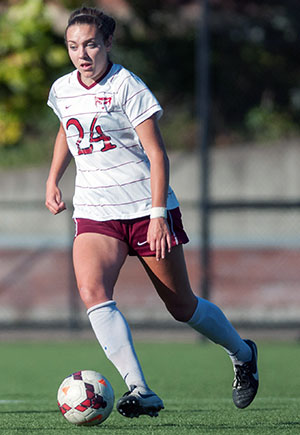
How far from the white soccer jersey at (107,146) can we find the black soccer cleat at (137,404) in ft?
3.00

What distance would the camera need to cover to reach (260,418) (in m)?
5.47

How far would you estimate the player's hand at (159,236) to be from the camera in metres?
4.95

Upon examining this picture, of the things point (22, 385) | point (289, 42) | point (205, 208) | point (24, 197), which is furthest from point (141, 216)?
point (24, 197)

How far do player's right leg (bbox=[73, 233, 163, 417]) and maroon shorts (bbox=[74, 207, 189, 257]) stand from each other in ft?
0.16

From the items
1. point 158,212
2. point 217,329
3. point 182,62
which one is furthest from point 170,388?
point 182,62

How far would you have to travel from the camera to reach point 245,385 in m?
5.66

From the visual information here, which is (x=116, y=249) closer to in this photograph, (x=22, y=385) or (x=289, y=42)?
(x=22, y=385)

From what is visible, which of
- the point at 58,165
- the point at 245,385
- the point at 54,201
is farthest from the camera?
the point at 245,385

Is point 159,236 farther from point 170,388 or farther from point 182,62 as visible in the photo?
point 182,62

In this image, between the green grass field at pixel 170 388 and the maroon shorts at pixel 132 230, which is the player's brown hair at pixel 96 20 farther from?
the green grass field at pixel 170 388

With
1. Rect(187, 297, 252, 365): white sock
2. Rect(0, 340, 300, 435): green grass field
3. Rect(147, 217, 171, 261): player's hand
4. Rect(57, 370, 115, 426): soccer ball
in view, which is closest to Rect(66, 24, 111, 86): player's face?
Rect(147, 217, 171, 261): player's hand

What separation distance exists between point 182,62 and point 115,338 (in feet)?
35.3

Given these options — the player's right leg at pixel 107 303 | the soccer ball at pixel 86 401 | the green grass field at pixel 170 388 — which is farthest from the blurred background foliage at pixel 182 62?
the soccer ball at pixel 86 401

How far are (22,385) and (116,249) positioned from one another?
2812 mm
